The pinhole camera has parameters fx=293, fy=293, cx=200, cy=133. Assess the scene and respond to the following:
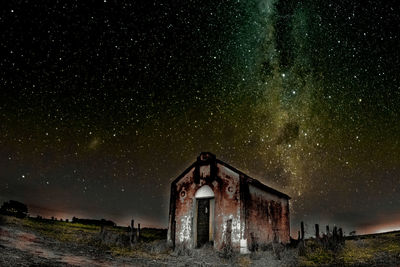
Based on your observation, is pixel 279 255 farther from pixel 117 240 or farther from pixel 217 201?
pixel 117 240

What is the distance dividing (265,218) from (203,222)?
381 centimetres

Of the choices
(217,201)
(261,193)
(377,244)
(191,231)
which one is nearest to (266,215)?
(261,193)

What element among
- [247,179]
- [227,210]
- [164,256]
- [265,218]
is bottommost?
[164,256]

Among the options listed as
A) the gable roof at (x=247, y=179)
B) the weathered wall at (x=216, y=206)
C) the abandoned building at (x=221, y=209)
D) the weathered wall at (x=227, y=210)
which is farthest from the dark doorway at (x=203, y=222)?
the gable roof at (x=247, y=179)

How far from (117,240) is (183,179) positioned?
17.6 feet

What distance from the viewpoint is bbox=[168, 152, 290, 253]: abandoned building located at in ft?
51.8

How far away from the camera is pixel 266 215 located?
59.3 feet

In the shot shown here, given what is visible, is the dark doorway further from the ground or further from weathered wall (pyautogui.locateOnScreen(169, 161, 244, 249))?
the ground

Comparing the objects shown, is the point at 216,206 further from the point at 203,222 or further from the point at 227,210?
the point at 203,222

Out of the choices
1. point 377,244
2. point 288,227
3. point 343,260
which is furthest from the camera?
point 288,227

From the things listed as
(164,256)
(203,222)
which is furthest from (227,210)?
(164,256)

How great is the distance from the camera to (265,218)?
58.7ft

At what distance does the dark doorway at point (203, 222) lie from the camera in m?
17.4

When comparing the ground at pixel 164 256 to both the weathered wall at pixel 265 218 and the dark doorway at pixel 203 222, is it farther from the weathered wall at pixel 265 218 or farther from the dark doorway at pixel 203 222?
the dark doorway at pixel 203 222
